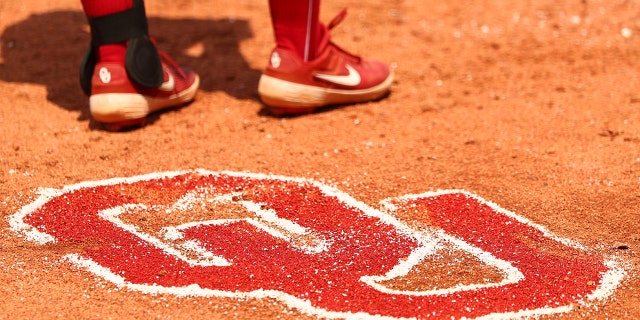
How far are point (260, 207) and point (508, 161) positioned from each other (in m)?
1.14

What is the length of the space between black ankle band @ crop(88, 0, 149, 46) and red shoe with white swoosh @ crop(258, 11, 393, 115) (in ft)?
2.14

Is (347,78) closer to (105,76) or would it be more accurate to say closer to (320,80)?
(320,80)

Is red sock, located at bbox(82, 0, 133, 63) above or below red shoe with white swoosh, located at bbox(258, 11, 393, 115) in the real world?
above

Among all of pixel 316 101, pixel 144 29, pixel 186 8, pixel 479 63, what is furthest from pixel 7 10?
pixel 479 63

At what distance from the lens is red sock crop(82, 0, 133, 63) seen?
3.97 metres

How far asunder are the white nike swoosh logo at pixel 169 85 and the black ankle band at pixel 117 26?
0.87 feet

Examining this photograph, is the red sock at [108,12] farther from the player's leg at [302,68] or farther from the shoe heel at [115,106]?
the player's leg at [302,68]

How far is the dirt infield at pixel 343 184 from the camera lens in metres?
2.80

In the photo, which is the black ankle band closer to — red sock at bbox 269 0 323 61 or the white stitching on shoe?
the white stitching on shoe

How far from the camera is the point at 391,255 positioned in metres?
3.05

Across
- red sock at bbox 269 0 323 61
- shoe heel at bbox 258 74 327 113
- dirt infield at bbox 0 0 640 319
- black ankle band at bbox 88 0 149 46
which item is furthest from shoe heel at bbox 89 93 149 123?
red sock at bbox 269 0 323 61

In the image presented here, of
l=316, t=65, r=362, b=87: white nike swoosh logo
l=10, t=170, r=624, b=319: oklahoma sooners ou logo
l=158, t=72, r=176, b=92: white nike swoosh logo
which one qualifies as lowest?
l=10, t=170, r=624, b=319: oklahoma sooners ou logo

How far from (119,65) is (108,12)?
0.24 m

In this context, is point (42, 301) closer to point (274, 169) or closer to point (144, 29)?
point (274, 169)
